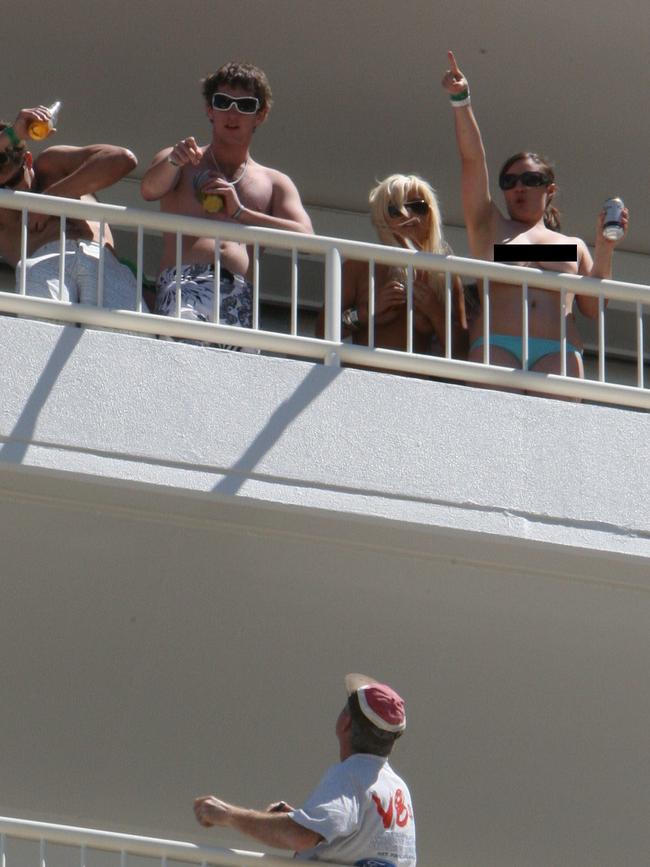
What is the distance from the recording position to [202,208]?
334 inches

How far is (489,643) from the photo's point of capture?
29.6 ft

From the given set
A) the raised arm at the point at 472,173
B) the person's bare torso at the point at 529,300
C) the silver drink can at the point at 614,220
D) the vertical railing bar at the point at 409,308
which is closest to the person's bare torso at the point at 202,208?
the vertical railing bar at the point at 409,308

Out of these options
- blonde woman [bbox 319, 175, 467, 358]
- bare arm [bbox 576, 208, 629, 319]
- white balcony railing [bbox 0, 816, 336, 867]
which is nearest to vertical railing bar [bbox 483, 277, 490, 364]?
blonde woman [bbox 319, 175, 467, 358]

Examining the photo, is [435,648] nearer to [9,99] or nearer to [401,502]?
[401,502]

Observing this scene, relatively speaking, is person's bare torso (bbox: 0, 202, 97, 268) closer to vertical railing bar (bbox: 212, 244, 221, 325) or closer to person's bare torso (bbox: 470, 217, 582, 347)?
vertical railing bar (bbox: 212, 244, 221, 325)

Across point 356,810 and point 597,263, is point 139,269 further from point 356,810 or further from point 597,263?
point 356,810

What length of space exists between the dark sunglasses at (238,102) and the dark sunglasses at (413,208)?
28.3 inches

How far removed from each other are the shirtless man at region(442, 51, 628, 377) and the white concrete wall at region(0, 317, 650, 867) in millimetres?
366

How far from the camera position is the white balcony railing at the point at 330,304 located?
7.95 meters

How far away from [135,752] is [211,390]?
1.71 meters

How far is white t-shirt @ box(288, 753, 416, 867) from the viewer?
266 inches

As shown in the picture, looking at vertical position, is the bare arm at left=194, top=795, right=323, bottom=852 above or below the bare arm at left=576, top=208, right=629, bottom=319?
below

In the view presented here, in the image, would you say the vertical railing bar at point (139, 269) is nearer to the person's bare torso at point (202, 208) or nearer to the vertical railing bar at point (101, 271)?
Answer: the vertical railing bar at point (101, 271)

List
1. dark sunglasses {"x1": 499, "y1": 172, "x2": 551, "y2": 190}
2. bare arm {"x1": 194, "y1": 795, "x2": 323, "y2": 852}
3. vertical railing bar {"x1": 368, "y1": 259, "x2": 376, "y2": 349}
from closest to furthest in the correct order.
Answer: bare arm {"x1": 194, "y1": 795, "x2": 323, "y2": 852}
vertical railing bar {"x1": 368, "y1": 259, "x2": 376, "y2": 349}
dark sunglasses {"x1": 499, "y1": 172, "x2": 551, "y2": 190}
